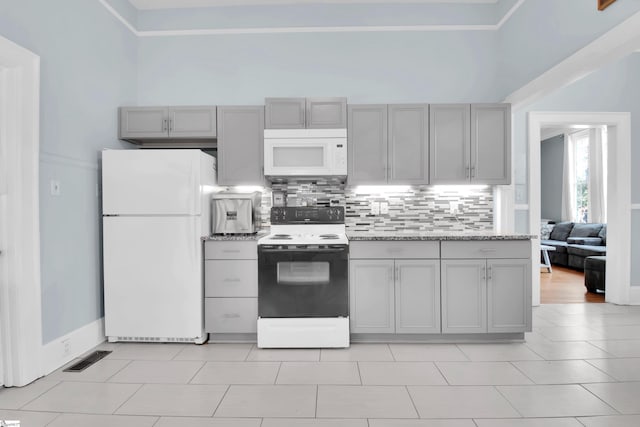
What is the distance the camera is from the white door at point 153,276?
3.27m

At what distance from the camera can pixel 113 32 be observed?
3.64m

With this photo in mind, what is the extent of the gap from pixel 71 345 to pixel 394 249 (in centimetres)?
267

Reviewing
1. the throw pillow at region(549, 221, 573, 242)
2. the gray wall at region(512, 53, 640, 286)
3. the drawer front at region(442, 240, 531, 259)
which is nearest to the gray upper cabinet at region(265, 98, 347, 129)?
the drawer front at region(442, 240, 531, 259)

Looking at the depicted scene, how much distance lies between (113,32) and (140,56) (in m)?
0.46

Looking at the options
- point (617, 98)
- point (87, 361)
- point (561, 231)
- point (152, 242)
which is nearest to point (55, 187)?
point (152, 242)

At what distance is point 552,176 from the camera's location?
30.7 feet

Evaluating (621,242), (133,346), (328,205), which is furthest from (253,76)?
(621,242)

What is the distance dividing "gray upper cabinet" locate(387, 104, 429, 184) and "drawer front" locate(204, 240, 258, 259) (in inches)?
55.9

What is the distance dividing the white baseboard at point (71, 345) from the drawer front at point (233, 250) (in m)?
1.11

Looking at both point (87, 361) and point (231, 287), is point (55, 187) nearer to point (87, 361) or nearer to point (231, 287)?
point (87, 361)

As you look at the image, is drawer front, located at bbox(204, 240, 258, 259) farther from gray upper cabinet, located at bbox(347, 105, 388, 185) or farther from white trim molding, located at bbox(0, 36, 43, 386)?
white trim molding, located at bbox(0, 36, 43, 386)

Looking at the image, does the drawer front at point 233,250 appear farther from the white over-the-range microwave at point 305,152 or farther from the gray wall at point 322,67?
the gray wall at point 322,67

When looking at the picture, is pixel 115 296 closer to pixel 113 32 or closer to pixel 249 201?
pixel 249 201

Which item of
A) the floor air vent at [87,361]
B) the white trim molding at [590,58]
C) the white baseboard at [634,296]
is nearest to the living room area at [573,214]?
the white baseboard at [634,296]
